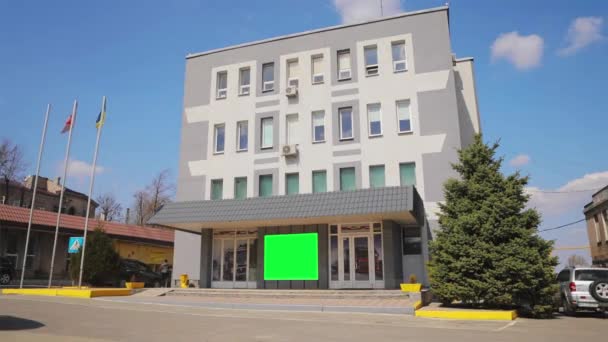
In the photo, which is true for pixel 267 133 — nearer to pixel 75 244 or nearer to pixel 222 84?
pixel 222 84

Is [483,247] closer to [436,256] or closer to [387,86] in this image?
[436,256]

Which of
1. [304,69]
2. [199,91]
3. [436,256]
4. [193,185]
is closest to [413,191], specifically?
[436,256]

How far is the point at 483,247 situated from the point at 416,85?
1072 centimetres

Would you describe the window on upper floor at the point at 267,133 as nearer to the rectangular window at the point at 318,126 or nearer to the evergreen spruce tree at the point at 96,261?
the rectangular window at the point at 318,126

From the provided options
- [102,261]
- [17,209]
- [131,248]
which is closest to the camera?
[102,261]

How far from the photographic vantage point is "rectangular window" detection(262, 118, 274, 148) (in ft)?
81.5

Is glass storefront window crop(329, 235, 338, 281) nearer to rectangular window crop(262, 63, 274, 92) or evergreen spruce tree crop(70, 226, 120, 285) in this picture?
rectangular window crop(262, 63, 274, 92)

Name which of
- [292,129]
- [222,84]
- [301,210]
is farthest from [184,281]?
[222,84]

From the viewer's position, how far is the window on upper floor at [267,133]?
24828 millimetres

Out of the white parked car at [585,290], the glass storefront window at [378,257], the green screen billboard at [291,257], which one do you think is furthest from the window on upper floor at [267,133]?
the white parked car at [585,290]

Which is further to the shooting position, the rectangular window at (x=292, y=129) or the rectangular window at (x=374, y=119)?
the rectangular window at (x=292, y=129)

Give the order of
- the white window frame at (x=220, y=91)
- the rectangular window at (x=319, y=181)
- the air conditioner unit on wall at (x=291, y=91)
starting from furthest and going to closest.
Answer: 1. the white window frame at (x=220, y=91)
2. the air conditioner unit on wall at (x=291, y=91)
3. the rectangular window at (x=319, y=181)

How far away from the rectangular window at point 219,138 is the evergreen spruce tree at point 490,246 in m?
14.3

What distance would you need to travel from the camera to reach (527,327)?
11344mm
